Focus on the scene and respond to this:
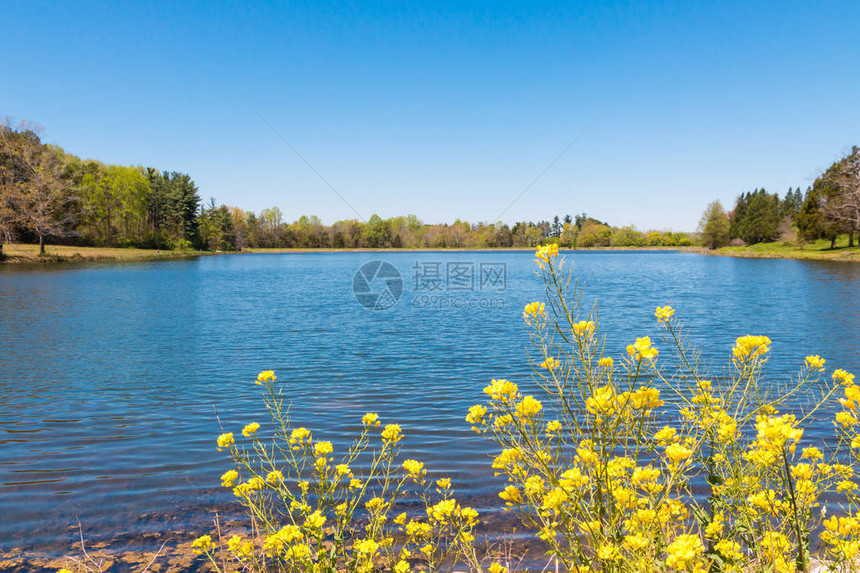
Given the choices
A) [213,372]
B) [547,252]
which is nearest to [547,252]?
[547,252]

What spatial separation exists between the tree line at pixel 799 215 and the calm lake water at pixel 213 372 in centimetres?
3986

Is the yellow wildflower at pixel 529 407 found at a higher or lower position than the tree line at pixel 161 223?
lower

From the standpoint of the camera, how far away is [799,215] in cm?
6519

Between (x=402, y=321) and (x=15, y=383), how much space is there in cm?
1188

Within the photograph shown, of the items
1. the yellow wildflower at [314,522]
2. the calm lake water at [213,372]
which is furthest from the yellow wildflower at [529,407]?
the calm lake water at [213,372]

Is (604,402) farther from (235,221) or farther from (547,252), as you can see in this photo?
(235,221)

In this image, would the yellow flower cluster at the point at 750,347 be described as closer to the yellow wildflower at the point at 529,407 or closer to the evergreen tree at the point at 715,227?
the yellow wildflower at the point at 529,407

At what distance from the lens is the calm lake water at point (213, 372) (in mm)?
5523

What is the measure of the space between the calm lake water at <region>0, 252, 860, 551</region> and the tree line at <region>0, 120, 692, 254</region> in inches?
218

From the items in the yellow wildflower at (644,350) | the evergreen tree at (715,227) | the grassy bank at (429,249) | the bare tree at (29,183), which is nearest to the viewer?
the yellow wildflower at (644,350)

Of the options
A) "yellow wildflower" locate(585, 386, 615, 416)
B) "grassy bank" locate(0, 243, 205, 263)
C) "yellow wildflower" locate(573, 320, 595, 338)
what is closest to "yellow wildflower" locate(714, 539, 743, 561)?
"yellow wildflower" locate(585, 386, 615, 416)

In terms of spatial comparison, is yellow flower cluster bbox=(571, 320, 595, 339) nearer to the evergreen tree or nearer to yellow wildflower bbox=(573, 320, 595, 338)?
yellow wildflower bbox=(573, 320, 595, 338)

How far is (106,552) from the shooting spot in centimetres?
424

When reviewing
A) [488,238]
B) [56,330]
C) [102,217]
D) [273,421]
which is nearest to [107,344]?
Result: [56,330]
